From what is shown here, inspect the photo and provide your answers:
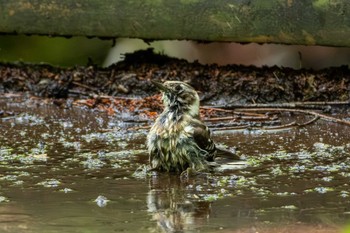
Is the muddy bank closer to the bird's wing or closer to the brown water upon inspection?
the brown water

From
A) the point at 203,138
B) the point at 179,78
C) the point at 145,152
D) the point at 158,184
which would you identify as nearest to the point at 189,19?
the point at 179,78

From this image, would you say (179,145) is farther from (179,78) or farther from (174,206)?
(179,78)

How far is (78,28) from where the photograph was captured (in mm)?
9320

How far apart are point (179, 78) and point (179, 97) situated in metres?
2.72

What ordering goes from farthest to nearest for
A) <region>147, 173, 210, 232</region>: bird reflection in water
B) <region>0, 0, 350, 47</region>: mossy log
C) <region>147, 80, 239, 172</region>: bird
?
<region>0, 0, 350, 47</region>: mossy log → <region>147, 80, 239, 172</region>: bird → <region>147, 173, 210, 232</region>: bird reflection in water

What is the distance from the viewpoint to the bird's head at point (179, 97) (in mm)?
6449

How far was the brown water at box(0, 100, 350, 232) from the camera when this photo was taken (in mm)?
4594

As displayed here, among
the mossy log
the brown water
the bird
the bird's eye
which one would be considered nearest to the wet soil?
the brown water

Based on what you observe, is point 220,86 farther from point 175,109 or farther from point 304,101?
point 175,109

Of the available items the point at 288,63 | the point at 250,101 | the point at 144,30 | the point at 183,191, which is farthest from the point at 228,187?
the point at 288,63

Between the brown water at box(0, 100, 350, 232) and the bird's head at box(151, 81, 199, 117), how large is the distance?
48 centimetres

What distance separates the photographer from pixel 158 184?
18.7 ft

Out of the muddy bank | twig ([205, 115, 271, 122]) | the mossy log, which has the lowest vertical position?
twig ([205, 115, 271, 122])

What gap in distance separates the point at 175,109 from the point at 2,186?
1.48 meters
